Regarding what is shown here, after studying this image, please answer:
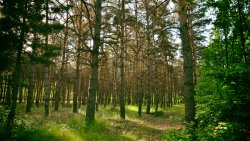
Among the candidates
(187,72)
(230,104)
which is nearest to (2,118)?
(187,72)

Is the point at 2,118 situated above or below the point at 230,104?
below

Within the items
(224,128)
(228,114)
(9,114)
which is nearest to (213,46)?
(228,114)

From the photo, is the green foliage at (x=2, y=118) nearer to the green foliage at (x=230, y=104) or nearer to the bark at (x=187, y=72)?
the bark at (x=187, y=72)

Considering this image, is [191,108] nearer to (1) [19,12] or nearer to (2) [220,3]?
(2) [220,3]

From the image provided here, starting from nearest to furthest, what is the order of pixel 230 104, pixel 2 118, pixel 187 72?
pixel 230 104
pixel 2 118
pixel 187 72

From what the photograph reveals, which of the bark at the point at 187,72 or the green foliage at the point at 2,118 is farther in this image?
the bark at the point at 187,72

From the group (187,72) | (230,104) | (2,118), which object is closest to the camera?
(230,104)

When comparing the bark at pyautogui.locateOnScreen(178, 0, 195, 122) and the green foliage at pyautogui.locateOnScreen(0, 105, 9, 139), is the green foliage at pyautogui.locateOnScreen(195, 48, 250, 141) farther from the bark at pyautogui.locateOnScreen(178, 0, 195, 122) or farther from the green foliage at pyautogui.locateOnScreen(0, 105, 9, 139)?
the green foliage at pyautogui.locateOnScreen(0, 105, 9, 139)

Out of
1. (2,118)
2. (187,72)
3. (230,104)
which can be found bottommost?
(2,118)

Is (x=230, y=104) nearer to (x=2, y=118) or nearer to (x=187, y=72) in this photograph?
(x=187, y=72)

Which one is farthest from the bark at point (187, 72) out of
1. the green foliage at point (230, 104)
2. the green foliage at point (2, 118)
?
the green foliage at point (2, 118)

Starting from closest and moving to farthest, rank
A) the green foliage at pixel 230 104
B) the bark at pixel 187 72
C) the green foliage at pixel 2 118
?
the green foliage at pixel 230 104 → the green foliage at pixel 2 118 → the bark at pixel 187 72

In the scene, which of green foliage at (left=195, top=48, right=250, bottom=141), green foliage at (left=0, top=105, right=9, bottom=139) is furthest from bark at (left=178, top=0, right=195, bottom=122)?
green foliage at (left=0, top=105, right=9, bottom=139)

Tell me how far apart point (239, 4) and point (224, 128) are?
264 cm
